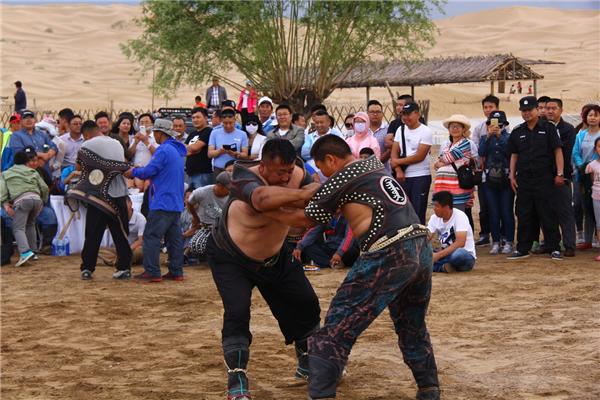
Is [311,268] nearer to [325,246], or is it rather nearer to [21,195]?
[325,246]

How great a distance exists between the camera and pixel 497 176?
10133 mm

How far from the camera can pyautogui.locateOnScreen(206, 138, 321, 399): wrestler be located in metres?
4.71

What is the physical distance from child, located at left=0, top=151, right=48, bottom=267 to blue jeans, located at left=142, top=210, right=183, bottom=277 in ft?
8.02

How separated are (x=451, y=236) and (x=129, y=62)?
172ft

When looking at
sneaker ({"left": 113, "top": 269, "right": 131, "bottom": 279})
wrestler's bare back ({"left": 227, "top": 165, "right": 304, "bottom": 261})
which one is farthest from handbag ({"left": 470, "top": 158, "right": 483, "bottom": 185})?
wrestler's bare back ({"left": 227, "top": 165, "right": 304, "bottom": 261})

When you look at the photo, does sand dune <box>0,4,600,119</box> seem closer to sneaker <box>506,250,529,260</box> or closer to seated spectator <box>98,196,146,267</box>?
seated spectator <box>98,196,146,267</box>

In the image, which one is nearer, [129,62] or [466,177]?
[466,177]

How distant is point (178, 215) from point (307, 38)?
14147 millimetres

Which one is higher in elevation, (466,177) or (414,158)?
(414,158)

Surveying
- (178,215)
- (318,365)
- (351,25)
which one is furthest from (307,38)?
(318,365)

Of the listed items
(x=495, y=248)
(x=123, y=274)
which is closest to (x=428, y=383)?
(x=123, y=274)

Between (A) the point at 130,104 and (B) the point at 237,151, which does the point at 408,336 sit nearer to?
(B) the point at 237,151

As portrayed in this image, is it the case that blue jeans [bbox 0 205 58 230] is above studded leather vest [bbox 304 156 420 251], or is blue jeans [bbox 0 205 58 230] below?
below

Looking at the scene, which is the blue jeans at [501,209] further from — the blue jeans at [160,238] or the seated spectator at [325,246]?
the blue jeans at [160,238]
